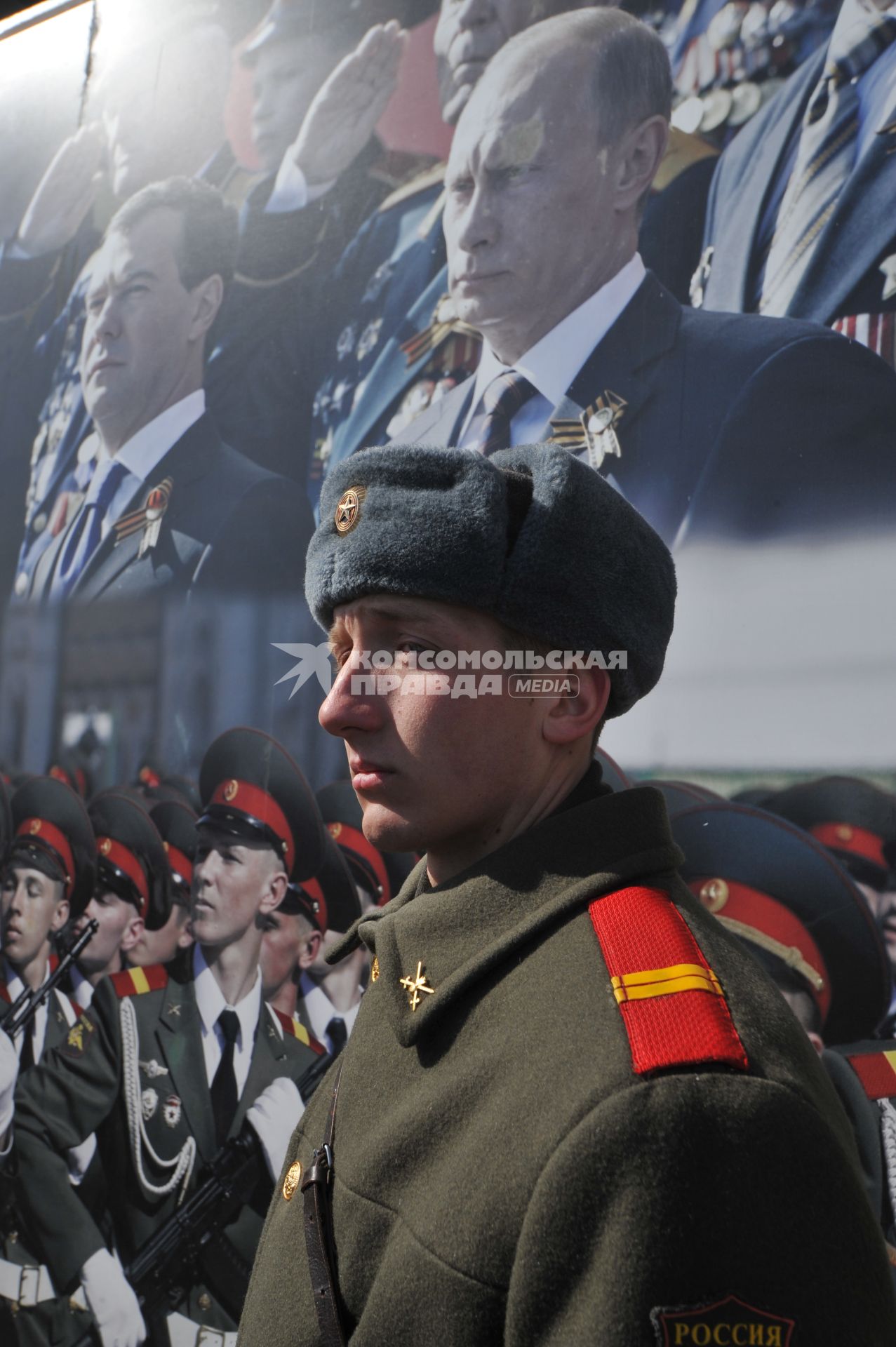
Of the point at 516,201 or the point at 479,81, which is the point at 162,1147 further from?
the point at 479,81

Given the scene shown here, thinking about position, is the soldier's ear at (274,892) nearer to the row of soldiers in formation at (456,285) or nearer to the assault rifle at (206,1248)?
the assault rifle at (206,1248)

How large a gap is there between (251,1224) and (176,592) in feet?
4.84

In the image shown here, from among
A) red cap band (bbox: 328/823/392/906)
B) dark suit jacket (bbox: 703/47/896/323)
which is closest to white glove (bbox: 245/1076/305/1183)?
red cap band (bbox: 328/823/392/906)

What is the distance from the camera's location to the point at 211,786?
2.45m

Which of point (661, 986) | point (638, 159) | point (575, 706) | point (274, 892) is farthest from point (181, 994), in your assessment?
point (638, 159)

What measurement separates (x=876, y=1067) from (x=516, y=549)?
1.13 m

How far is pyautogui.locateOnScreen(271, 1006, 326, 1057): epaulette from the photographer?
217 cm

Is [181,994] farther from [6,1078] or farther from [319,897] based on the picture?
[6,1078]

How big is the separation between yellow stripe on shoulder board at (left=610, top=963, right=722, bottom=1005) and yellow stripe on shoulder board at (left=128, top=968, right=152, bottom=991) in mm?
2011

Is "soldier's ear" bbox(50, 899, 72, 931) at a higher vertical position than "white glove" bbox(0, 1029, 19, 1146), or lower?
higher

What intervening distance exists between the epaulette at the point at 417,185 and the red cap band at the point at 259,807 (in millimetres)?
1400

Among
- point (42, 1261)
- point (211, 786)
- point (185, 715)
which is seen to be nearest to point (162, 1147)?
point (42, 1261)

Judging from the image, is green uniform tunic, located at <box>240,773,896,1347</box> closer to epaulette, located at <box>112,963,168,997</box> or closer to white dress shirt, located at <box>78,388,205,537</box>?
epaulette, located at <box>112,963,168,997</box>

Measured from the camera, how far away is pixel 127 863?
2.62m
